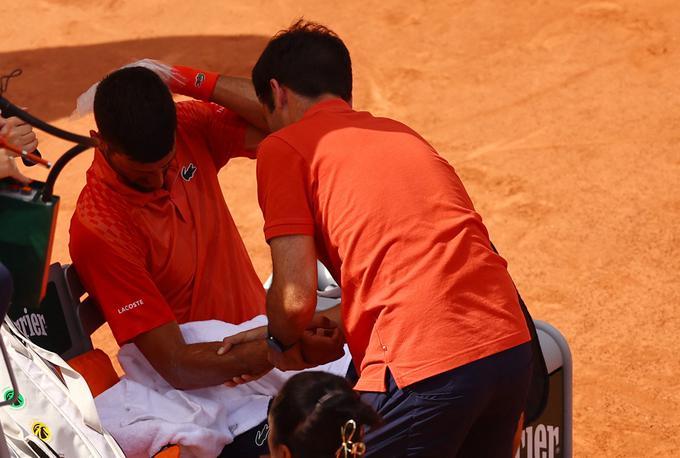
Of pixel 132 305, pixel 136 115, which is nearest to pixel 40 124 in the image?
pixel 136 115

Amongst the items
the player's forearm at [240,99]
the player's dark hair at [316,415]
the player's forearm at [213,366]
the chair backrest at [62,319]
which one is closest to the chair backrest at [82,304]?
the chair backrest at [62,319]

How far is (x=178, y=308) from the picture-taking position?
3955 millimetres

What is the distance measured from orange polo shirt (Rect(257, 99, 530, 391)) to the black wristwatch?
20cm

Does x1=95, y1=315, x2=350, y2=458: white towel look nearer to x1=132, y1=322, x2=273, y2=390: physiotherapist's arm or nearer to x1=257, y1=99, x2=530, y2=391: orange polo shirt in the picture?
x1=132, y1=322, x2=273, y2=390: physiotherapist's arm

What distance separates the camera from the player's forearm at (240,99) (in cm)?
420

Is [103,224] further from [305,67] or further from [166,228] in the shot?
[305,67]

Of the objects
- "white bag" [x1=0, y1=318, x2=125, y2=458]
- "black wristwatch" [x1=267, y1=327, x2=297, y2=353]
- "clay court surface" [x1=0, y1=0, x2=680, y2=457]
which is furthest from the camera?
"clay court surface" [x1=0, y1=0, x2=680, y2=457]

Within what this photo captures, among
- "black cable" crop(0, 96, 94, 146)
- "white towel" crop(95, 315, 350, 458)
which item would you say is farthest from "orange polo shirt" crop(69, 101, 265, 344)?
"black cable" crop(0, 96, 94, 146)

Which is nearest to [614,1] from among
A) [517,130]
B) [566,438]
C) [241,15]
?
[517,130]

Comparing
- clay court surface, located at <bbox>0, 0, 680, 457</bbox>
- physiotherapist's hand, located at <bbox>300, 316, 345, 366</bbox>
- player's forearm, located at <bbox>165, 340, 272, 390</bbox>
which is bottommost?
clay court surface, located at <bbox>0, 0, 680, 457</bbox>

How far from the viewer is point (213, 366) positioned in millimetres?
3637

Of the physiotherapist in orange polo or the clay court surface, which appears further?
the clay court surface

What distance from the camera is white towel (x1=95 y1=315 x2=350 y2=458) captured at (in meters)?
3.44

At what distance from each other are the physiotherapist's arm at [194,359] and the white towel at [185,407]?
59 millimetres
